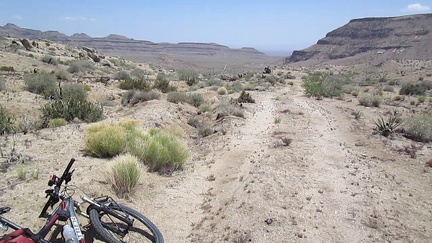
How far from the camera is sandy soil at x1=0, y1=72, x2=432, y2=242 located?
Answer: 19.1ft

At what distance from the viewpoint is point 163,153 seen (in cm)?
866

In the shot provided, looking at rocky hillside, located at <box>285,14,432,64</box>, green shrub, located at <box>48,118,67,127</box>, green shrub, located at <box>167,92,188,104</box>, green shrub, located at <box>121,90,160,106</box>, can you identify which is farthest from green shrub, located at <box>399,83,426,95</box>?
rocky hillside, located at <box>285,14,432,64</box>

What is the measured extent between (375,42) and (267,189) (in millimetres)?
126379

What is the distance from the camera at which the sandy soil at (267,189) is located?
582 cm

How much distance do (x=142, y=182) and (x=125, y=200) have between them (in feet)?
2.60

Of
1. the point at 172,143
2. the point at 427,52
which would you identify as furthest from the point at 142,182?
the point at 427,52

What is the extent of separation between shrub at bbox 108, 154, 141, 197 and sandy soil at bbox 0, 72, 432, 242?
0.17m

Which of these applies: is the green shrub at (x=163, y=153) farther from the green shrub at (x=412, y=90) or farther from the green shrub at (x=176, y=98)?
the green shrub at (x=412, y=90)

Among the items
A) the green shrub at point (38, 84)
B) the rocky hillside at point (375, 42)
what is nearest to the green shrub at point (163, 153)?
the green shrub at point (38, 84)

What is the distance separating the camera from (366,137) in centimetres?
1296

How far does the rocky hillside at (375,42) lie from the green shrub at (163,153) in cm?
10186

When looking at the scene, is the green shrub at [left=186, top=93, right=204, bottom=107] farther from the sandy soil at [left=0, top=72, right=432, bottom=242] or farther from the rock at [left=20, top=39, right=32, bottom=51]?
the rock at [left=20, top=39, right=32, bottom=51]

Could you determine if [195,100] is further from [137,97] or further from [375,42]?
[375,42]

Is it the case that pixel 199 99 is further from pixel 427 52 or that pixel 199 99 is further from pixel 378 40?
pixel 378 40
